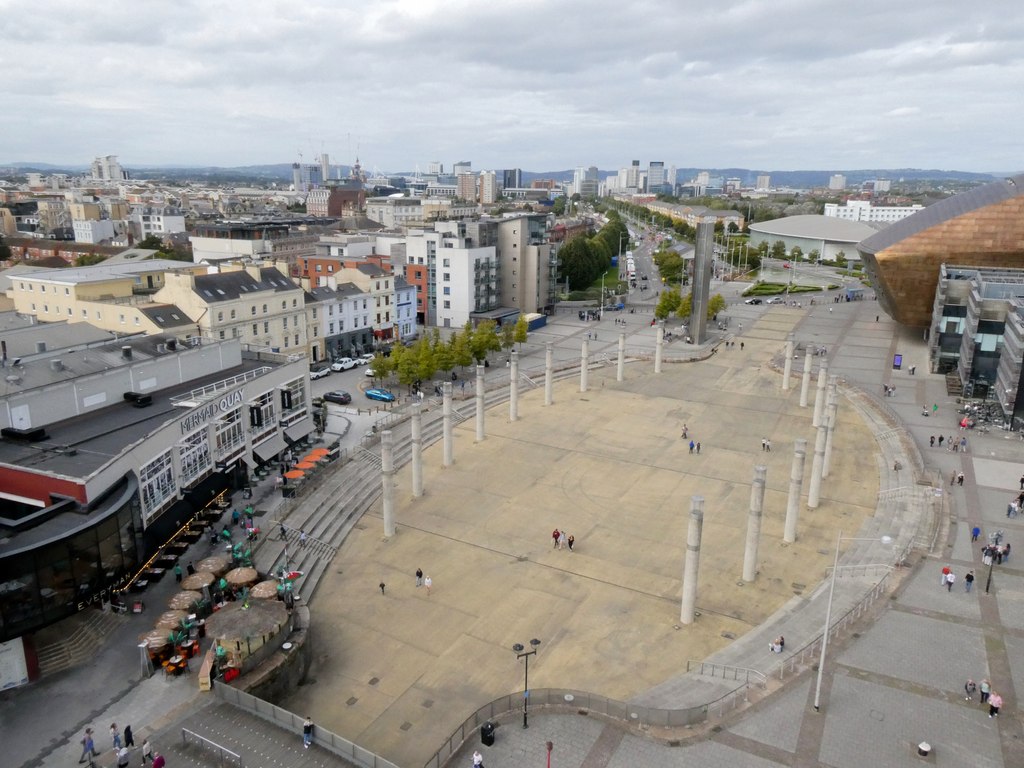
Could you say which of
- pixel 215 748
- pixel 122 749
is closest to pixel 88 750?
pixel 122 749

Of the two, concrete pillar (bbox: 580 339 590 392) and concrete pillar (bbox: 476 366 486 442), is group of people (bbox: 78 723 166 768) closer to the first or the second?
concrete pillar (bbox: 476 366 486 442)

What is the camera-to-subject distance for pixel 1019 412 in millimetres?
56812

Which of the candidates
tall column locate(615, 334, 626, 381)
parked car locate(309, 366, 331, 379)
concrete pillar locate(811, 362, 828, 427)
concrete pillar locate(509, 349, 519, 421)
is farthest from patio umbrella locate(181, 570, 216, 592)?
tall column locate(615, 334, 626, 381)

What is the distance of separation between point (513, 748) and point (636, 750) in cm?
409

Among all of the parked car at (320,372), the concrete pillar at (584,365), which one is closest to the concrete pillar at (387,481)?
the concrete pillar at (584,365)

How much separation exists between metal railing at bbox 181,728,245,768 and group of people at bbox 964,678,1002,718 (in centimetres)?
2535

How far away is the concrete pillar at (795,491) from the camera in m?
37.6

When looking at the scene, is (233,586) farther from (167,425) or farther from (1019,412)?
(1019,412)

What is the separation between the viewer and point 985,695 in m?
26.1

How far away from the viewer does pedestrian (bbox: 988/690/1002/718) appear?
2508cm

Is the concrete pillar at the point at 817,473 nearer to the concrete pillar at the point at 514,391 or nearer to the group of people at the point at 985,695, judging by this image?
the group of people at the point at 985,695

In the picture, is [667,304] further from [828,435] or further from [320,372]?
[828,435]

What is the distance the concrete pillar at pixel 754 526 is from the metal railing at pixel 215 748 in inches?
948

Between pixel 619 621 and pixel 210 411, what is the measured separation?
2498cm
